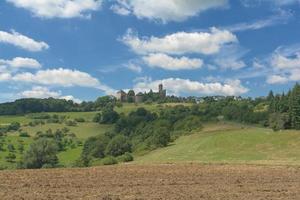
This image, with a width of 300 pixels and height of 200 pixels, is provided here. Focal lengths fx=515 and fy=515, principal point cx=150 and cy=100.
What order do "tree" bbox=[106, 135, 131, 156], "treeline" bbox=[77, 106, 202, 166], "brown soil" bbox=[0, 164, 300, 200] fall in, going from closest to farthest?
"brown soil" bbox=[0, 164, 300, 200] → "treeline" bbox=[77, 106, 202, 166] → "tree" bbox=[106, 135, 131, 156]

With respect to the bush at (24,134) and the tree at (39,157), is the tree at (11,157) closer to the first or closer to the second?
the tree at (39,157)

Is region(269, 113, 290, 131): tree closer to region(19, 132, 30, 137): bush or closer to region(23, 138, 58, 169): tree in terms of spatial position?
region(23, 138, 58, 169): tree

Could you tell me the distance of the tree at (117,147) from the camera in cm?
13150

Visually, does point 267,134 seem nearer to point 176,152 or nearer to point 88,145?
point 176,152

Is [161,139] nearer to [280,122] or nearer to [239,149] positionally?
[280,122]

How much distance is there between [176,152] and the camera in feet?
305

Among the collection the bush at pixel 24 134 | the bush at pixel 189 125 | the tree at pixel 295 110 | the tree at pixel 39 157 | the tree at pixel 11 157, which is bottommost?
the tree at pixel 11 157

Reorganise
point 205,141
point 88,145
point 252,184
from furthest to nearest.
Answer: point 88,145, point 205,141, point 252,184

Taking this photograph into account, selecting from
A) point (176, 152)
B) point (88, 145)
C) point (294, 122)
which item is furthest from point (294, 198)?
point (88, 145)

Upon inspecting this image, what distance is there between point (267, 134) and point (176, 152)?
18438 mm

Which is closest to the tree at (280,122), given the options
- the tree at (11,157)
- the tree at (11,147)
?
the tree at (11,157)

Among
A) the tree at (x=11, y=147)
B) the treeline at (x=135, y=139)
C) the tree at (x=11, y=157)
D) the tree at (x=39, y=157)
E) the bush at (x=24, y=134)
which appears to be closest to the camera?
the treeline at (x=135, y=139)

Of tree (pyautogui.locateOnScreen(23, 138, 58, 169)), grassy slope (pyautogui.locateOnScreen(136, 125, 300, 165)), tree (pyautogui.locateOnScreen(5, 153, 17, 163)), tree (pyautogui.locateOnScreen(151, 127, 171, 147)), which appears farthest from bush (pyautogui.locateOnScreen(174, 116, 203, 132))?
tree (pyautogui.locateOnScreen(5, 153, 17, 163))

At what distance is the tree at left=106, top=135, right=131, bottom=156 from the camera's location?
131500mm
